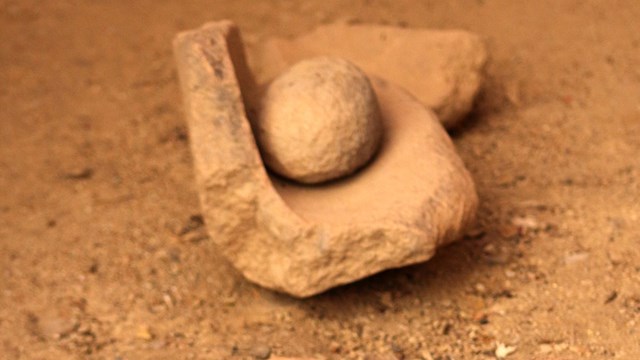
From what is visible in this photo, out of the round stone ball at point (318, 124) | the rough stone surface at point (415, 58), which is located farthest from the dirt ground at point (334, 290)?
the round stone ball at point (318, 124)

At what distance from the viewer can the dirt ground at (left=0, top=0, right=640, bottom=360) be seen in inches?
127

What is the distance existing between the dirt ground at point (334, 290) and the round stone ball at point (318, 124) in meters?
0.45

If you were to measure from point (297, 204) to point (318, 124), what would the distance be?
0.88ft

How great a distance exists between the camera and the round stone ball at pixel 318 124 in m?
3.26

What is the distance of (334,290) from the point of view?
344cm

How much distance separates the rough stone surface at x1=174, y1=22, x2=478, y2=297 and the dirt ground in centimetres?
26

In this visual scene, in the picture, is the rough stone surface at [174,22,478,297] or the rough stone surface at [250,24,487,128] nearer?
the rough stone surface at [174,22,478,297]

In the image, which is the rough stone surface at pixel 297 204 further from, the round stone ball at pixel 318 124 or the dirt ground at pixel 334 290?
the dirt ground at pixel 334 290

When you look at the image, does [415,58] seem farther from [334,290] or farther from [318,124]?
[334,290]

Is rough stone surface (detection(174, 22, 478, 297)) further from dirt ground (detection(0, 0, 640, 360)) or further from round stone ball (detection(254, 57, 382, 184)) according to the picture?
dirt ground (detection(0, 0, 640, 360))

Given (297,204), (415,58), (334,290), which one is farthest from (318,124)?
(415,58)

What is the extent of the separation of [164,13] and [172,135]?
1171 mm

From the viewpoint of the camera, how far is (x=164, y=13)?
17.4ft

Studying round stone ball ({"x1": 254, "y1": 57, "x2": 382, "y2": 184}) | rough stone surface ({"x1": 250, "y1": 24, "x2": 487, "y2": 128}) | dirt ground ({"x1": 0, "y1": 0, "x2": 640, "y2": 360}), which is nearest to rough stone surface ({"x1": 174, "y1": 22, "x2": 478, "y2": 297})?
round stone ball ({"x1": 254, "y1": 57, "x2": 382, "y2": 184})
